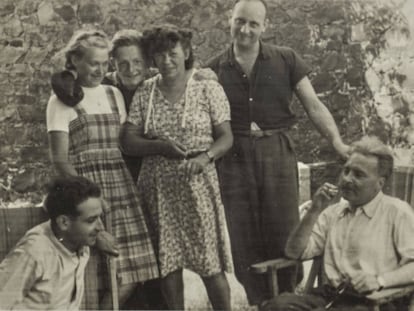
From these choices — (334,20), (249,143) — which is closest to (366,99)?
(334,20)

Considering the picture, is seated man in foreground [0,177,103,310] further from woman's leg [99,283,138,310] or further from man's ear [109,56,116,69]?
man's ear [109,56,116,69]

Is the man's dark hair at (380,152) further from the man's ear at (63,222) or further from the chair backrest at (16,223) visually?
the chair backrest at (16,223)

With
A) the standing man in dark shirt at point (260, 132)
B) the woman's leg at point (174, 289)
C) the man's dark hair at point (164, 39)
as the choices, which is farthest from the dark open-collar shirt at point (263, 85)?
the woman's leg at point (174, 289)

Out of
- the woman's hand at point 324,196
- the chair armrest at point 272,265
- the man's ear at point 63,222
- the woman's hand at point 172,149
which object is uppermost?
the woman's hand at point 172,149

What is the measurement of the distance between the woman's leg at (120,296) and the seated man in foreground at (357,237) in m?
0.55

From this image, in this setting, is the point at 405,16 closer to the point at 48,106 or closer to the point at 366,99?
the point at 366,99

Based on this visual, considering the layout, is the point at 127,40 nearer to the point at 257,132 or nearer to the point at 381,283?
the point at 257,132

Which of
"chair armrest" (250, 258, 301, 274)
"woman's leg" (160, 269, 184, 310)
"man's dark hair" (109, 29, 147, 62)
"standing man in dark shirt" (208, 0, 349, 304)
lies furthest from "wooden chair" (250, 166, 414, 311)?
"man's dark hair" (109, 29, 147, 62)

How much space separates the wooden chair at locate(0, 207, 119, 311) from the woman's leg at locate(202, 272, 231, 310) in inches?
14.4

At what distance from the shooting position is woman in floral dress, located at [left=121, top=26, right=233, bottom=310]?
262cm

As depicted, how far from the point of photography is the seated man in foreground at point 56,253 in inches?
98.7

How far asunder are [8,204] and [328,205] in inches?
51.0

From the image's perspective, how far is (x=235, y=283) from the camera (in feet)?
8.95

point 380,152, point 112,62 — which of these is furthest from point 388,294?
point 112,62
